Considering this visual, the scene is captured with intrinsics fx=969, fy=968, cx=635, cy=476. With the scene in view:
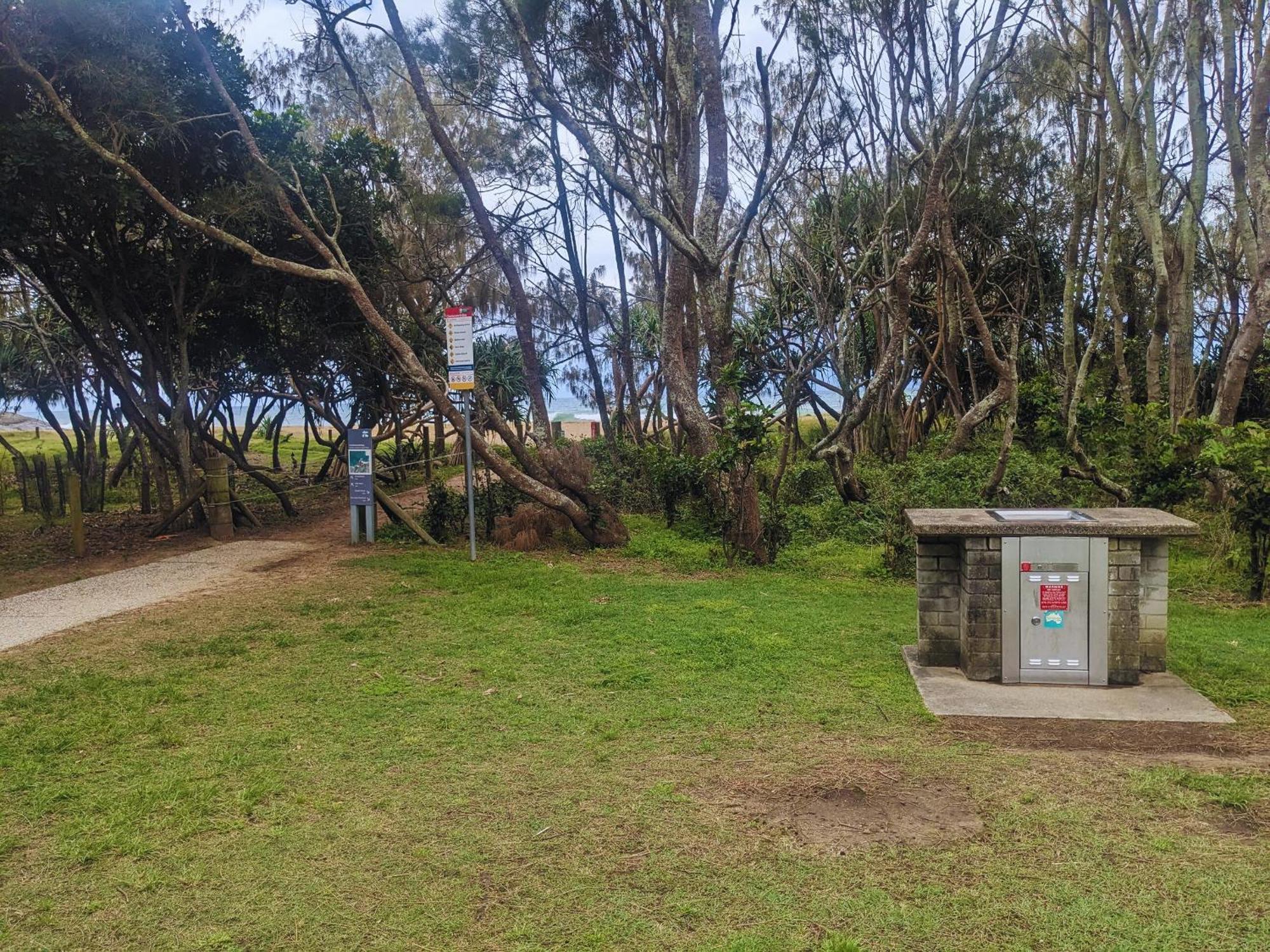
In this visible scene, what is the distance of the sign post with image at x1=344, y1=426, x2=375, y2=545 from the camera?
11.3m

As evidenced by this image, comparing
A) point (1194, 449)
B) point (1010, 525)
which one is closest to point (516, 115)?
point (1194, 449)

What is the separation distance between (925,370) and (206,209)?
14268mm

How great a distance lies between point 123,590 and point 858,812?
728 cm

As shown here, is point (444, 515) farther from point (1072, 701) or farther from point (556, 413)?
point (556, 413)

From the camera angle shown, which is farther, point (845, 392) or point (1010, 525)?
point (845, 392)

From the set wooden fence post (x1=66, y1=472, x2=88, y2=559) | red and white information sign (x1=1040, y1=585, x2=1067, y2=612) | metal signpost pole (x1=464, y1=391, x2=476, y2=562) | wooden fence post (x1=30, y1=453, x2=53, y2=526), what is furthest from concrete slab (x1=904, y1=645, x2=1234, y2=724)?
wooden fence post (x1=30, y1=453, x2=53, y2=526)

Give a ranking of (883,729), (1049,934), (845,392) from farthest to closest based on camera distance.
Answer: (845,392), (883,729), (1049,934)

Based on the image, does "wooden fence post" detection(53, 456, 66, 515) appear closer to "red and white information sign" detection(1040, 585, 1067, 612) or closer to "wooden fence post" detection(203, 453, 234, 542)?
Result: "wooden fence post" detection(203, 453, 234, 542)

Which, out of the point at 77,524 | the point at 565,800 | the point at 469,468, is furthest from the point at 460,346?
the point at 565,800

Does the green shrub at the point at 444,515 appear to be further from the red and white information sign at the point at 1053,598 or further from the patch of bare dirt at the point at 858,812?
the patch of bare dirt at the point at 858,812

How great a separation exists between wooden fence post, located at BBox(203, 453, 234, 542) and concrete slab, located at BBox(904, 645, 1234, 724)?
9.16m

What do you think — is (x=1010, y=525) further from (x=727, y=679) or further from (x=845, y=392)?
(x=845, y=392)

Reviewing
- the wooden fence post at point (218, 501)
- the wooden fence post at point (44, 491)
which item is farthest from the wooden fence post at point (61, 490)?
the wooden fence post at point (218, 501)

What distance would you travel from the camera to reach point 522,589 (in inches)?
339
